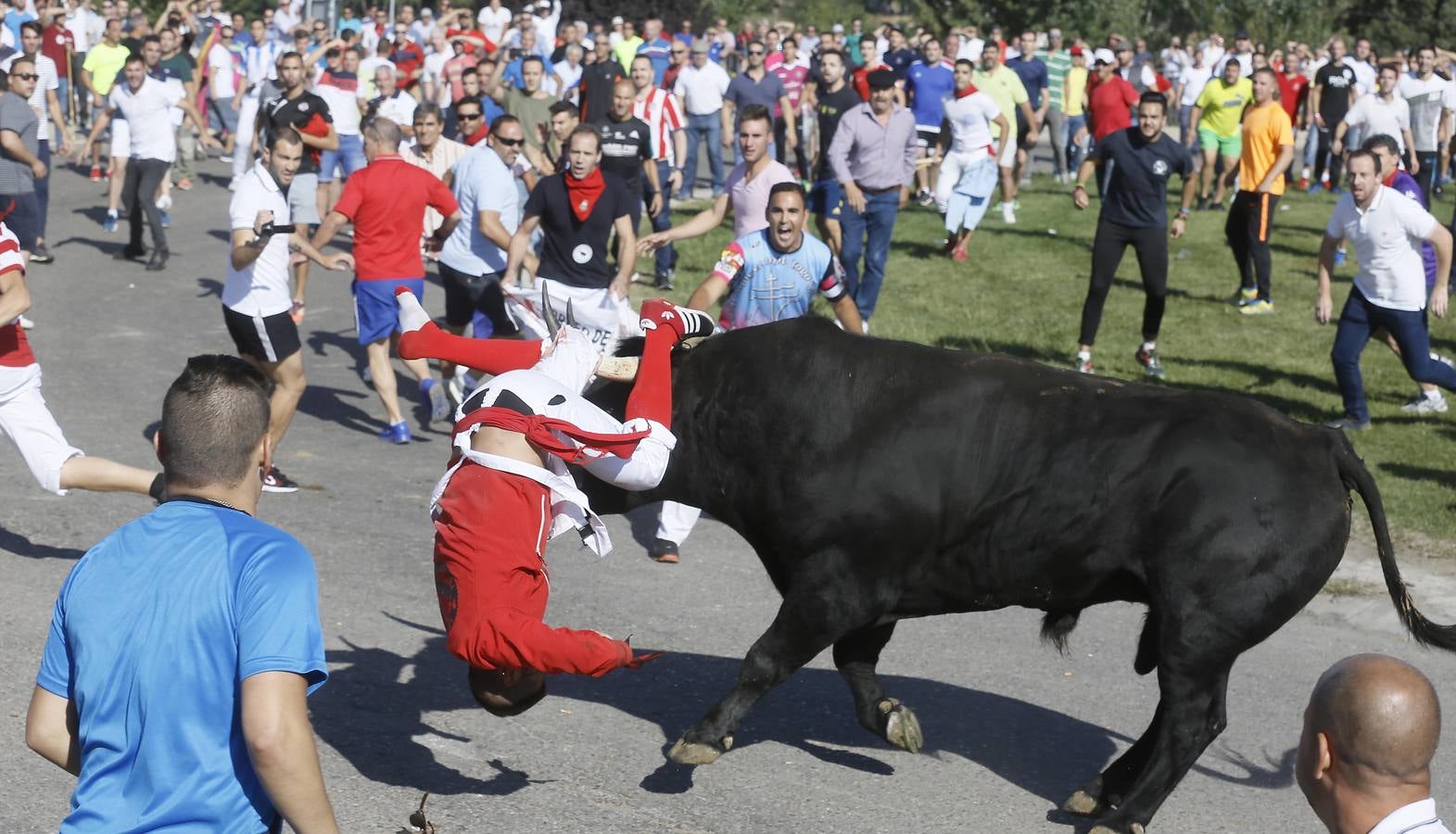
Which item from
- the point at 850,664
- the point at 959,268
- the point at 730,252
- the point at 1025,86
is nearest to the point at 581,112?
the point at 959,268

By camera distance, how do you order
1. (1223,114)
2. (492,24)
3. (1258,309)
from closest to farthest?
1. (1258,309)
2. (1223,114)
3. (492,24)

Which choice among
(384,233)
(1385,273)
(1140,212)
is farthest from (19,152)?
(1385,273)

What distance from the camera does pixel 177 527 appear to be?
2875mm

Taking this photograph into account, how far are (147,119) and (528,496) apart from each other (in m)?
11.2

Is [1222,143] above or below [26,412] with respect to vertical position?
above

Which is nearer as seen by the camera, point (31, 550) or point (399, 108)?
point (31, 550)

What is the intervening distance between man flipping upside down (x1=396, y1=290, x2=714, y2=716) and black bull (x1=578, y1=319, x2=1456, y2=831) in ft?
0.94

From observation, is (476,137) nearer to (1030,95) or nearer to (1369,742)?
(1030,95)

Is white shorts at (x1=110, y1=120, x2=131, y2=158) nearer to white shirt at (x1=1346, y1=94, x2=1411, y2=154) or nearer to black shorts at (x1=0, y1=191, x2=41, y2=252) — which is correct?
black shorts at (x1=0, y1=191, x2=41, y2=252)

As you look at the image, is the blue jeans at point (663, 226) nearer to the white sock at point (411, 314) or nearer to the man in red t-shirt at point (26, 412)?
the man in red t-shirt at point (26, 412)

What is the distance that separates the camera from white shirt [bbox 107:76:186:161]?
562 inches

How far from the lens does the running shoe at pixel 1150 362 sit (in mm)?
11688

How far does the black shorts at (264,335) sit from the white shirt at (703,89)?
1087 cm

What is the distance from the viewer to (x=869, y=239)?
13.0 metres
